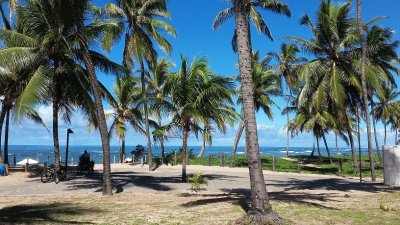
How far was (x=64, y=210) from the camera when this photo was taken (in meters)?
11.3

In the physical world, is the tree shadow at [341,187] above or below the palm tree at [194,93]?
below

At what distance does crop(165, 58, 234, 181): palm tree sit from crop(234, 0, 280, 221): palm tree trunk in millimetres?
10051

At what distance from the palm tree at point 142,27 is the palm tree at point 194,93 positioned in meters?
9.04

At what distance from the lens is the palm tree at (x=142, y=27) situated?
28.7 m

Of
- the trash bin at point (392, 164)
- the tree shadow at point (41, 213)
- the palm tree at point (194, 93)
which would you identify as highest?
the palm tree at point (194, 93)

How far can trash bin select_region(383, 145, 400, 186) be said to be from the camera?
699 inches

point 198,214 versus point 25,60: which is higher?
point 25,60

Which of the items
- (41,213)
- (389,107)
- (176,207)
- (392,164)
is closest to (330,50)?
(392,164)

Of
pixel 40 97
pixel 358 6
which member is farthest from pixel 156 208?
pixel 358 6

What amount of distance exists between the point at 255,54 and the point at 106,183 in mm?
27756

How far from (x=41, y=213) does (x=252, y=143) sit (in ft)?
18.5

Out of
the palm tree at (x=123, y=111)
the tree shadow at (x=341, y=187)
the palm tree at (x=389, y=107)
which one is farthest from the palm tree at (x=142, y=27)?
the palm tree at (x=389, y=107)

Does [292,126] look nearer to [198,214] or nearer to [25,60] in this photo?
[25,60]

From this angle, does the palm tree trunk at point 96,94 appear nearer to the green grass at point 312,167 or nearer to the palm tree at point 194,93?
the palm tree at point 194,93
